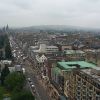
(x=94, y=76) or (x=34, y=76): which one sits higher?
(x=94, y=76)

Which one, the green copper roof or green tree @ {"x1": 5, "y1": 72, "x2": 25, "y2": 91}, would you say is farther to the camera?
the green copper roof

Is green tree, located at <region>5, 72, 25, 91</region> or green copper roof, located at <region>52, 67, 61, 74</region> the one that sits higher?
green copper roof, located at <region>52, 67, 61, 74</region>

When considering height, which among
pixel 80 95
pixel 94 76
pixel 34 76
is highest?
pixel 94 76

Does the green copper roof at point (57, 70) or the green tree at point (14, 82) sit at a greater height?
the green copper roof at point (57, 70)

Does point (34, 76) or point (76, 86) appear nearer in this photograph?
point (76, 86)

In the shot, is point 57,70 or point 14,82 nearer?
point 14,82

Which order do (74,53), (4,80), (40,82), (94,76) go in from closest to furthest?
(94,76), (4,80), (40,82), (74,53)

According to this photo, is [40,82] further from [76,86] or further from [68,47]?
[68,47]

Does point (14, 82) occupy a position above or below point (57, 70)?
below

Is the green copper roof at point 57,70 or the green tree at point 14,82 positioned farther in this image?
the green copper roof at point 57,70

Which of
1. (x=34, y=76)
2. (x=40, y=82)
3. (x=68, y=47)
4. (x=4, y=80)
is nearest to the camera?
(x=4, y=80)

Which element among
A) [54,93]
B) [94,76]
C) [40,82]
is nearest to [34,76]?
[40,82]
